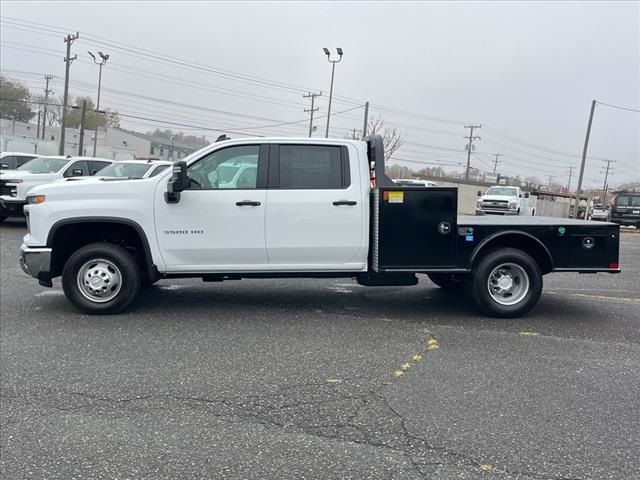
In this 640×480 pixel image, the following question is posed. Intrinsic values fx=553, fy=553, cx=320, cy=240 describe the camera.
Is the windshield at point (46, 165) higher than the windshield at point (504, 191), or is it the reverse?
the windshield at point (504, 191)

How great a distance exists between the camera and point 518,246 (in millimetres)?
6586

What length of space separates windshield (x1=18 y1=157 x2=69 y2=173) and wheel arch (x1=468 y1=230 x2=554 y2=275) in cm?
1205

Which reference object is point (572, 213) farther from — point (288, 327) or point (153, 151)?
point (153, 151)

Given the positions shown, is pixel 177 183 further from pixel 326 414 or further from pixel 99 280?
pixel 326 414

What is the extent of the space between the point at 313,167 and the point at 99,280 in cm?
270

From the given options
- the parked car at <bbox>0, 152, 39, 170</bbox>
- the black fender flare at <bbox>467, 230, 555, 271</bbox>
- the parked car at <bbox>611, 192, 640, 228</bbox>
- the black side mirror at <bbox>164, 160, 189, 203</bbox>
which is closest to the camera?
the black side mirror at <bbox>164, 160, 189, 203</bbox>

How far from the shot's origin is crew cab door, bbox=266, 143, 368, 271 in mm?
6133

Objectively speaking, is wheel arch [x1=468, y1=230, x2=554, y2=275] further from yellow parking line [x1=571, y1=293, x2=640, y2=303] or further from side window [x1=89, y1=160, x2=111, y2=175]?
side window [x1=89, y1=160, x2=111, y2=175]

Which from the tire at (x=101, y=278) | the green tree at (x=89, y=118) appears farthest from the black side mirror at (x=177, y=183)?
the green tree at (x=89, y=118)

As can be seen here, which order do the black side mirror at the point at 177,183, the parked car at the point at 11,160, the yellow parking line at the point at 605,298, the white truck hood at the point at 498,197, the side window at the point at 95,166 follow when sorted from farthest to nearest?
1. the white truck hood at the point at 498,197
2. the parked car at the point at 11,160
3. the side window at the point at 95,166
4. the yellow parking line at the point at 605,298
5. the black side mirror at the point at 177,183

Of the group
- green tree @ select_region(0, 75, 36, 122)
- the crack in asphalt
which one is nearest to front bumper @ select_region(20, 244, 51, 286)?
the crack in asphalt

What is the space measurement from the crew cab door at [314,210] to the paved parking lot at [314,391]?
0.73 metres

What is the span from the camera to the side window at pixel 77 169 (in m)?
14.6

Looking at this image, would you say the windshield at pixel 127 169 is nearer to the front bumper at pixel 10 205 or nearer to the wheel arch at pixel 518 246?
the front bumper at pixel 10 205
